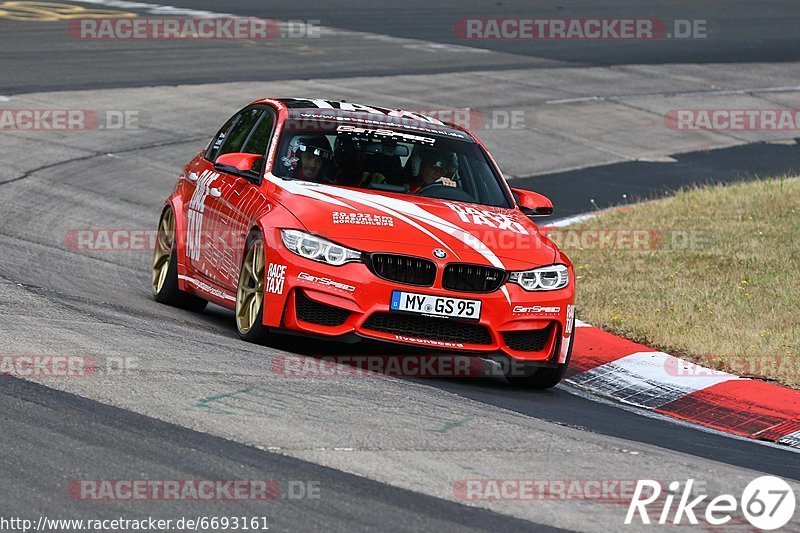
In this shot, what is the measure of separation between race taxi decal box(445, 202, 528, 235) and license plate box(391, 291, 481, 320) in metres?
0.75

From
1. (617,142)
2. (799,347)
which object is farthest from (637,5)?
(799,347)

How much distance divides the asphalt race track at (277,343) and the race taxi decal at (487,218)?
0.99m

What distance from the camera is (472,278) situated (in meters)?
8.50

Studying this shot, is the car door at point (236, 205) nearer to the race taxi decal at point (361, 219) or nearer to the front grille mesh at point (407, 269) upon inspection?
the race taxi decal at point (361, 219)

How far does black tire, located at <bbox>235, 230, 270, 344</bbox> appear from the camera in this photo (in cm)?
861

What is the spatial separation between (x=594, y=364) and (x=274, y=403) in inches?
137

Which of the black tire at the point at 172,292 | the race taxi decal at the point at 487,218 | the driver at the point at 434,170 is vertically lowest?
the black tire at the point at 172,292

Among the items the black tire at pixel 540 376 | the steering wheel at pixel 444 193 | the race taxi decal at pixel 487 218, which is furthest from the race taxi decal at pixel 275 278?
the black tire at pixel 540 376

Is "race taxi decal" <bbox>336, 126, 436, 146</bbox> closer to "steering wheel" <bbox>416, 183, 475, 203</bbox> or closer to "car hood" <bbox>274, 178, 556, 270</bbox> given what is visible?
"steering wheel" <bbox>416, 183, 475, 203</bbox>

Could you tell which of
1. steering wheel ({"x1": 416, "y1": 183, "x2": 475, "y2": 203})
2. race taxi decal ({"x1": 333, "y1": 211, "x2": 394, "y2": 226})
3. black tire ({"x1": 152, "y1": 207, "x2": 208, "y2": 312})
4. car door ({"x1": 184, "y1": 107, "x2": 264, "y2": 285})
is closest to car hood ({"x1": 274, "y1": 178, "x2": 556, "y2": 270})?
race taxi decal ({"x1": 333, "y1": 211, "x2": 394, "y2": 226})

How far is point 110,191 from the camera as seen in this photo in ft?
50.3

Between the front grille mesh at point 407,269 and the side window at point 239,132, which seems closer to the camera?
the front grille mesh at point 407,269

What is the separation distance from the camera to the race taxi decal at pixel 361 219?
8.61 m

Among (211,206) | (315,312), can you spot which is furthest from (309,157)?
(315,312)
